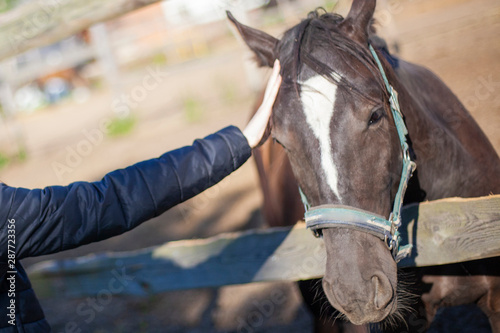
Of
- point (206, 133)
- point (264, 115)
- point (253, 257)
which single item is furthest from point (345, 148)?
point (206, 133)

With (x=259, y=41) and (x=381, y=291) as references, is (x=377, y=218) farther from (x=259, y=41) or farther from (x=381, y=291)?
(x=259, y=41)

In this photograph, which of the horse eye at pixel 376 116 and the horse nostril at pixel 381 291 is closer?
the horse nostril at pixel 381 291

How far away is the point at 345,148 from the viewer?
1667mm

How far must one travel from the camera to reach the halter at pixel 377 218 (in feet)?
5.41

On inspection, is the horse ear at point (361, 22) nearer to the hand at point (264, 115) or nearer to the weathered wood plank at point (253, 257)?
the hand at point (264, 115)

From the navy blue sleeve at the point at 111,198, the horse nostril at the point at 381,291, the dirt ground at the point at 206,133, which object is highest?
the navy blue sleeve at the point at 111,198

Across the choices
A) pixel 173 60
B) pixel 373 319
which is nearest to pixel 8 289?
pixel 373 319

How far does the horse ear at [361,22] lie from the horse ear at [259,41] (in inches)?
14.7

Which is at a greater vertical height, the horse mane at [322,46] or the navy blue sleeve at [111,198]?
the horse mane at [322,46]

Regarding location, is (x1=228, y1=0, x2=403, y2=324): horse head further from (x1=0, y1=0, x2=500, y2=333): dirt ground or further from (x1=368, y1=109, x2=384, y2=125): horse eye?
(x1=0, y1=0, x2=500, y2=333): dirt ground

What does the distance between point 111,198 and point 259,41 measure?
106 centimetres

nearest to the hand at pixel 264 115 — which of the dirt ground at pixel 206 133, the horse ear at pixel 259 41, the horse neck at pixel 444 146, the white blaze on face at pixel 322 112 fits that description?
the white blaze on face at pixel 322 112

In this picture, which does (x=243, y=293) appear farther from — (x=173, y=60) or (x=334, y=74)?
(x=173, y=60)

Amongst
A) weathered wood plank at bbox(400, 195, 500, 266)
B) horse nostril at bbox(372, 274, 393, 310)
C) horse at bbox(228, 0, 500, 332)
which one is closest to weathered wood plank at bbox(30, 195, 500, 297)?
weathered wood plank at bbox(400, 195, 500, 266)
